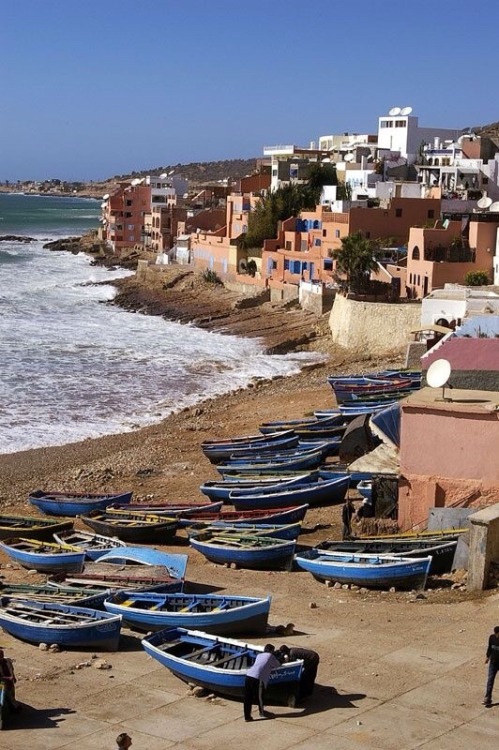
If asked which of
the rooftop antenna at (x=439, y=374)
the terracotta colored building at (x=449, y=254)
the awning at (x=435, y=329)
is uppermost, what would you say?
the terracotta colored building at (x=449, y=254)

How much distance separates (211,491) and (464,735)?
11.1 meters

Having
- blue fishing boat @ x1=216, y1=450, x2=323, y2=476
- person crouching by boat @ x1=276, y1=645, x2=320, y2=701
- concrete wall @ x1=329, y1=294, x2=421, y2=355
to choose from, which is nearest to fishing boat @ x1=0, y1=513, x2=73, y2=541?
blue fishing boat @ x1=216, y1=450, x2=323, y2=476

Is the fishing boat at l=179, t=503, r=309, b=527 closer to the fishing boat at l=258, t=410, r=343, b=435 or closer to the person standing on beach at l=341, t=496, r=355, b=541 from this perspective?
the person standing on beach at l=341, t=496, r=355, b=541

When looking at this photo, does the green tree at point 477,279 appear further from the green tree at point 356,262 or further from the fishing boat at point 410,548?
the fishing boat at point 410,548

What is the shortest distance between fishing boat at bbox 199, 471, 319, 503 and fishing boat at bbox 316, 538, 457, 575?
4.64m

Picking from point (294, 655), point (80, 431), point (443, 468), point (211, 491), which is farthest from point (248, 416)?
point (294, 655)

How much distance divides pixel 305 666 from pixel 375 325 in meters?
27.3

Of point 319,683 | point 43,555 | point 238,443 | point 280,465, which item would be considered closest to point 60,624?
point 319,683

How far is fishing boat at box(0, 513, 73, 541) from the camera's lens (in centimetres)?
1853

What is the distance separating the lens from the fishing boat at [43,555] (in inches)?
651

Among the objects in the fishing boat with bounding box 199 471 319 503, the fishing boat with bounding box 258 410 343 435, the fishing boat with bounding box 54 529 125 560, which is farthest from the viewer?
the fishing boat with bounding box 258 410 343 435

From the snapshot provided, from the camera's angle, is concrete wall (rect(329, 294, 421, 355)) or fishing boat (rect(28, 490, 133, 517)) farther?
concrete wall (rect(329, 294, 421, 355))

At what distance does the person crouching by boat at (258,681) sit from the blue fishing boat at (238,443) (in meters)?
13.2

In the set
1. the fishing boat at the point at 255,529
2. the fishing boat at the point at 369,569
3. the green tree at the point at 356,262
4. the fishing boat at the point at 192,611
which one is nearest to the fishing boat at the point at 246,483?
the fishing boat at the point at 255,529
